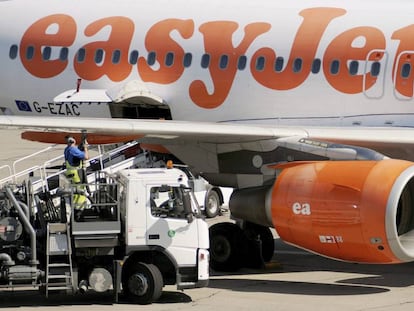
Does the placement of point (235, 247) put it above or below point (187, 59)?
below

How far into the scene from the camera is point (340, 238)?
19344mm

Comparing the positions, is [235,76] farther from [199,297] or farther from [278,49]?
[199,297]

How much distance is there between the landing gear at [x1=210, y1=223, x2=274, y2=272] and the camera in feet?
76.3

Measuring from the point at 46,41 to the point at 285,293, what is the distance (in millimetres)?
9354

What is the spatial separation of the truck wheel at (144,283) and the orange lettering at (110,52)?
7.56 m

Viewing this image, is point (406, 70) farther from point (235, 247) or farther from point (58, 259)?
point (58, 259)

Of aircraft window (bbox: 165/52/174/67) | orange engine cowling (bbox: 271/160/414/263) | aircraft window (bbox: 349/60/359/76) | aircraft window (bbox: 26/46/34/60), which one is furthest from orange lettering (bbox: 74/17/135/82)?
orange engine cowling (bbox: 271/160/414/263)

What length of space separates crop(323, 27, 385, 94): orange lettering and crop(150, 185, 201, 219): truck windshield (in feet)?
16.6

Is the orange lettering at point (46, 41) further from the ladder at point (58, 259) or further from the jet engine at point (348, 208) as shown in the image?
the ladder at point (58, 259)

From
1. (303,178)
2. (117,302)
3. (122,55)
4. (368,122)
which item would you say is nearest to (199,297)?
(117,302)

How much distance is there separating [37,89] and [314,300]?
32.8 feet

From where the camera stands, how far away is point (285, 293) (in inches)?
787

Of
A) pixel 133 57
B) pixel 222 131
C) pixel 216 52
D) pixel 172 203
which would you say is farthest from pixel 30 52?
pixel 172 203

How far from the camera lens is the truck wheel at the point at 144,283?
61.0ft
